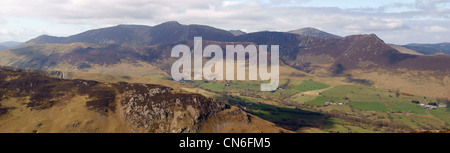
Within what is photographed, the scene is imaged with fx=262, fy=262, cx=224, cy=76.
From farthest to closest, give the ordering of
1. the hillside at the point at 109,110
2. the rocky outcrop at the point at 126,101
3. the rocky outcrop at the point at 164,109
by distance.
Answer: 1. the rocky outcrop at the point at 126,101
2. the rocky outcrop at the point at 164,109
3. the hillside at the point at 109,110

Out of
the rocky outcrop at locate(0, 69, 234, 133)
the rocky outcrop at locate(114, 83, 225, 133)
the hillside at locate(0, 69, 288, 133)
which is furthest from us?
the rocky outcrop at locate(0, 69, 234, 133)

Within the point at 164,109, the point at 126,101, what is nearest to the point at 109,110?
the point at 126,101

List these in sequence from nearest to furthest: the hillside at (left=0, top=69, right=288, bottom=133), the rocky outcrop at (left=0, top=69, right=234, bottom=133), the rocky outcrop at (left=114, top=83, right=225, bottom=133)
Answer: the hillside at (left=0, top=69, right=288, bottom=133) → the rocky outcrop at (left=114, top=83, right=225, bottom=133) → the rocky outcrop at (left=0, top=69, right=234, bottom=133)

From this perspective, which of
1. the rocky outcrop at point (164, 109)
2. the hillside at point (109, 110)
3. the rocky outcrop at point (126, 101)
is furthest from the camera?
the rocky outcrop at point (126, 101)

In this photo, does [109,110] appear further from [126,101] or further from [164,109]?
[164,109]

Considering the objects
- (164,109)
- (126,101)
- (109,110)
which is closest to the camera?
(109,110)

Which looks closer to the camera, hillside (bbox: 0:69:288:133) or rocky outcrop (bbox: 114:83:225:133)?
hillside (bbox: 0:69:288:133)

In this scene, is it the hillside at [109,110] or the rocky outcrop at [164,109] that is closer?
the hillside at [109,110]

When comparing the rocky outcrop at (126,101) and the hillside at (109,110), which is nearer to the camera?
the hillside at (109,110)

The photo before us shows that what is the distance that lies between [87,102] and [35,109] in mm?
24570
